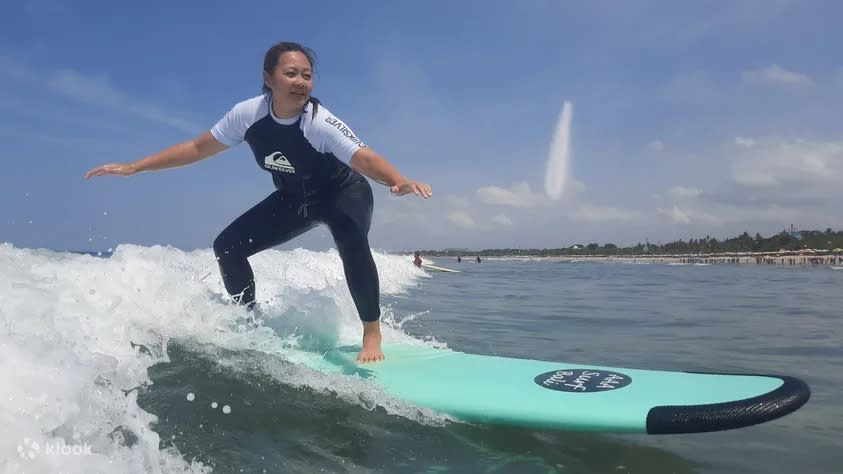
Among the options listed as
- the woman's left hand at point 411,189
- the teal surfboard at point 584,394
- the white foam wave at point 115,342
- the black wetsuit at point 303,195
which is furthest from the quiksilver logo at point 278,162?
the teal surfboard at point 584,394

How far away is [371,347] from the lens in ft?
11.2

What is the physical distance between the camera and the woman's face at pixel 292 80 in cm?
320

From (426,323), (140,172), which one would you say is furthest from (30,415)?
(426,323)

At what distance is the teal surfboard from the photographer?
232 centimetres

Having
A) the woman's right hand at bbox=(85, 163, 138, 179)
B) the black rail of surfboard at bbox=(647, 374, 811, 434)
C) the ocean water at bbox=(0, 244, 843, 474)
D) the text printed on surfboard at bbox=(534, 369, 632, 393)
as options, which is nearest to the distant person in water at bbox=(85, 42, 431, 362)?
the woman's right hand at bbox=(85, 163, 138, 179)

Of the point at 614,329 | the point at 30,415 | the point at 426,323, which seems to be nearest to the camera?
the point at 30,415

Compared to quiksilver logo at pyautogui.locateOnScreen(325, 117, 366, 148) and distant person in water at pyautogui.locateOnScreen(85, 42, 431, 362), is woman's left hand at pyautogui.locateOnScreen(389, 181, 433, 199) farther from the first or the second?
quiksilver logo at pyautogui.locateOnScreen(325, 117, 366, 148)

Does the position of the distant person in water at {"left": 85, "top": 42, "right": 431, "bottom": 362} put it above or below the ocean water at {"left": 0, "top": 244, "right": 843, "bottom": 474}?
above

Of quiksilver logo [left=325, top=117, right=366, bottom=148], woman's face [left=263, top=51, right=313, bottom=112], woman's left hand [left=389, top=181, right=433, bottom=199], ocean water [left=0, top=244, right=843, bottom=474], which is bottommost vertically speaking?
ocean water [left=0, top=244, right=843, bottom=474]

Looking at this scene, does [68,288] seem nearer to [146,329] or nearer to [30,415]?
[146,329]

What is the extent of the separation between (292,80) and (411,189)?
92 cm

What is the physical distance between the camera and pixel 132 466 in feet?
5.48

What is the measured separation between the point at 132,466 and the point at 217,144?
2.32 meters

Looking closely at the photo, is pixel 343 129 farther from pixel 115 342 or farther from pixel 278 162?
pixel 115 342
